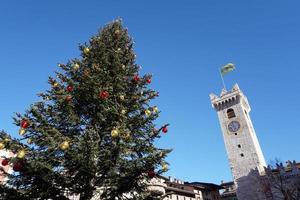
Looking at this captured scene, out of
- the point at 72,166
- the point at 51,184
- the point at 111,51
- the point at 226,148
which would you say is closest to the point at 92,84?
the point at 111,51

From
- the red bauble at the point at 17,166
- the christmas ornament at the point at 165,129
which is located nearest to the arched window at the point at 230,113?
the christmas ornament at the point at 165,129

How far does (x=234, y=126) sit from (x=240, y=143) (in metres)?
4.27

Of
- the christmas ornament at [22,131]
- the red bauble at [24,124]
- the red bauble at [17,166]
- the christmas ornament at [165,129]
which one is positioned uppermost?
the christmas ornament at [165,129]

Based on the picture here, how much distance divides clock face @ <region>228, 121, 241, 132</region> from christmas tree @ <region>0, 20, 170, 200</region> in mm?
47950

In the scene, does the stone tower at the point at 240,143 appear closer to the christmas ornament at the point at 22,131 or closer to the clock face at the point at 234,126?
the clock face at the point at 234,126

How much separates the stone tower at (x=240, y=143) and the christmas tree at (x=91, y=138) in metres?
45.1

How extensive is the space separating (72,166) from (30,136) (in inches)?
95.3

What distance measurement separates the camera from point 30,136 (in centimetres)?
1080

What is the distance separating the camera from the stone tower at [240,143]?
51.5 meters

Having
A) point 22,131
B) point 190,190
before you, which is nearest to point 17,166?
point 22,131

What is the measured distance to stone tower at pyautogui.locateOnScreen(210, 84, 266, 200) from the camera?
51531 mm

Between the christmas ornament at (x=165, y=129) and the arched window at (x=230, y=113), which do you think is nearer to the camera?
the christmas ornament at (x=165, y=129)

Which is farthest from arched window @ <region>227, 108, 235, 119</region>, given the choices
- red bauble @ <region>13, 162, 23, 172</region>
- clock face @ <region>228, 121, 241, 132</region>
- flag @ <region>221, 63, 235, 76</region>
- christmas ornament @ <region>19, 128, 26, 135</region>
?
red bauble @ <region>13, 162, 23, 172</region>

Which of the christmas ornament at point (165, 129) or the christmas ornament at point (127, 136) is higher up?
the christmas ornament at point (165, 129)
